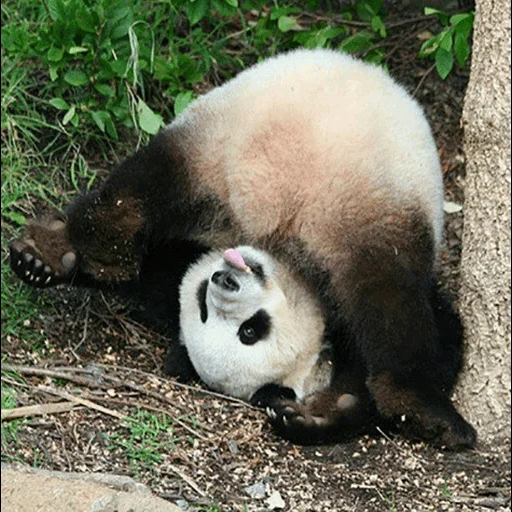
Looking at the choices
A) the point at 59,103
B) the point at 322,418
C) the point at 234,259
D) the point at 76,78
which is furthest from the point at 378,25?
the point at 322,418

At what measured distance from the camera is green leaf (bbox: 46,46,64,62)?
19.1 feet

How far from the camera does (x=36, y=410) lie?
15.7 feet

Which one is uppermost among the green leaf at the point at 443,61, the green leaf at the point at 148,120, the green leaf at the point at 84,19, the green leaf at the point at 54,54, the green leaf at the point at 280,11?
the green leaf at the point at 84,19

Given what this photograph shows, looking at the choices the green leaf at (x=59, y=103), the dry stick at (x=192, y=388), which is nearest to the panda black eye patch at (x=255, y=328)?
the dry stick at (x=192, y=388)

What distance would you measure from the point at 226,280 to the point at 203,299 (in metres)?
0.30

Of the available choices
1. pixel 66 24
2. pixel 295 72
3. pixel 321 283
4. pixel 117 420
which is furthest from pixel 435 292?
pixel 66 24

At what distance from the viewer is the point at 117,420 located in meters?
4.89

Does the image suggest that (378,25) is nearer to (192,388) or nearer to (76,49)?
(76,49)

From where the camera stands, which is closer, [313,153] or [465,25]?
[313,153]

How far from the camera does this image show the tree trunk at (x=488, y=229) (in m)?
4.56

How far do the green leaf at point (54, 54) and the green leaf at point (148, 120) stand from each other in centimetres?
45

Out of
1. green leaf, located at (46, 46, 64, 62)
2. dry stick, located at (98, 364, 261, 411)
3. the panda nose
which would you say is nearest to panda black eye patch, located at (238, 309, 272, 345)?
the panda nose

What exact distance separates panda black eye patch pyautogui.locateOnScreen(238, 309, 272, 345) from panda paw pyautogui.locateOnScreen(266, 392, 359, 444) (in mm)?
298

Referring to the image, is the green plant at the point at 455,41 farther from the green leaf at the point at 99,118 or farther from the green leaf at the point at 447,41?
the green leaf at the point at 99,118
